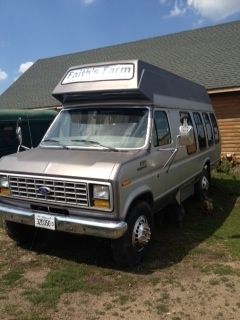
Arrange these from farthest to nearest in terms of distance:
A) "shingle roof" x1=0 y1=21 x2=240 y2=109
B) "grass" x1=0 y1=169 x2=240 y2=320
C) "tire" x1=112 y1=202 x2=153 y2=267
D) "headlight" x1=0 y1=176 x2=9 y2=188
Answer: "shingle roof" x1=0 y1=21 x2=240 y2=109 < "headlight" x1=0 y1=176 x2=9 y2=188 < "tire" x1=112 y1=202 x2=153 y2=267 < "grass" x1=0 y1=169 x2=240 y2=320

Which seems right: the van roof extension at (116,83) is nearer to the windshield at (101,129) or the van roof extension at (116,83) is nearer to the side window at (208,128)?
the windshield at (101,129)

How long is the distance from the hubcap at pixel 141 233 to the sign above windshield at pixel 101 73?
2051mm

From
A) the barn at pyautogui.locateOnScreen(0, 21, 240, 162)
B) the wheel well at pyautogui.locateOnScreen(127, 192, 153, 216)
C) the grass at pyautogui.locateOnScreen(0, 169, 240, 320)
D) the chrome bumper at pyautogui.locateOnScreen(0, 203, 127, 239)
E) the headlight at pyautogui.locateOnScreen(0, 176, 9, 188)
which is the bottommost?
the grass at pyautogui.locateOnScreen(0, 169, 240, 320)

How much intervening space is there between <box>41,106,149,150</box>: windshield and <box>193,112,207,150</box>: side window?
2.80m

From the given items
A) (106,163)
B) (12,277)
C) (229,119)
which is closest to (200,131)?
(106,163)

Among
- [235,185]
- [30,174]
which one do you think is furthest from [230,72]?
[30,174]

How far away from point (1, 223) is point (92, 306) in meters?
3.71

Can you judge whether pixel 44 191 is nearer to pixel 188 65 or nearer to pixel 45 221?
pixel 45 221

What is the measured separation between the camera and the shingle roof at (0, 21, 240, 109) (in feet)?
53.5

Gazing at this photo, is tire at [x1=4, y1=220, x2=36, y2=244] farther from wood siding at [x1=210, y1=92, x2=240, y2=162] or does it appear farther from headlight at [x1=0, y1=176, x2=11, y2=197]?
wood siding at [x1=210, y1=92, x2=240, y2=162]

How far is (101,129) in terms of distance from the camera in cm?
632

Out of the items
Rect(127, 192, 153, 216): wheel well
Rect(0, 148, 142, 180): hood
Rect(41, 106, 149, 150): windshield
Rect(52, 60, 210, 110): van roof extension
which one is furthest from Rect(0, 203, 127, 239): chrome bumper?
Rect(52, 60, 210, 110): van roof extension

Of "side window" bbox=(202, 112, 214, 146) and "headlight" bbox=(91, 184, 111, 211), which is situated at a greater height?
"side window" bbox=(202, 112, 214, 146)

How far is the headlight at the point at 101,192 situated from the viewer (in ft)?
16.8
